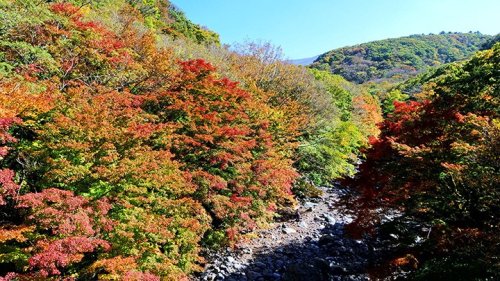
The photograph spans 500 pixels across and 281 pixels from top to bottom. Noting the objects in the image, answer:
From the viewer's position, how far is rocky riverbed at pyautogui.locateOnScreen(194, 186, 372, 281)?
1349 centimetres

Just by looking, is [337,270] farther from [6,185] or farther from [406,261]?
[6,185]

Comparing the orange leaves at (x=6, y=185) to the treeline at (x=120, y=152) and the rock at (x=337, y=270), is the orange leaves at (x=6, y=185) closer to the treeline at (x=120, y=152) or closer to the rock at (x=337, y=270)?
the treeline at (x=120, y=152)

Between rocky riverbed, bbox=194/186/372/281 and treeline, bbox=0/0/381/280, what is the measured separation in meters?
1.03

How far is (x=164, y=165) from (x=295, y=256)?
814 cm

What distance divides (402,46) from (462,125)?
153051mm

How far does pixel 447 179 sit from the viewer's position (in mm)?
9922

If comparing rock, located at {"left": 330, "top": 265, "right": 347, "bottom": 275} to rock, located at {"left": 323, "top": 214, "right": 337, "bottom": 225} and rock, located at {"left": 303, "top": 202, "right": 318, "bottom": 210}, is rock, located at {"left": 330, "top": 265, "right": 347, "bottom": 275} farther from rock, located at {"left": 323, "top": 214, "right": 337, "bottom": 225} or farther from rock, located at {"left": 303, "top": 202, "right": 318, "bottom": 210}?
rock, located at {"left": 303, "top": 202, "right": 318, "bottom": 210}

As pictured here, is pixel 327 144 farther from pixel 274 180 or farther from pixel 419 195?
pixel 419 195

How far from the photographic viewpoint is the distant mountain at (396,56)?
116294mm

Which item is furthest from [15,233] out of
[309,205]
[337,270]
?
[309,205]

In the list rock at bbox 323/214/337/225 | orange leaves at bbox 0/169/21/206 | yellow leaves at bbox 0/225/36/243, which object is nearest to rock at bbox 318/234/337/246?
rock at bbox 323/214/337/225

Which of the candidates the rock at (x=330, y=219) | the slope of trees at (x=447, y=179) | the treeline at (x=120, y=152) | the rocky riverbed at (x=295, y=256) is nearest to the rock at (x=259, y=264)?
the rocky riverbed at (x=295, y=256)

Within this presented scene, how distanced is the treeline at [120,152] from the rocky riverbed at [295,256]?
1.03 m

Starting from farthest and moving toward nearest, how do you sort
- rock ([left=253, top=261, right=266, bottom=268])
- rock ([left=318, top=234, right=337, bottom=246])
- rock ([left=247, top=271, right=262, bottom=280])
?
rock ([left=318, top=234, right=337, bottom=246]) < rock ([left=253, top=261, right=266, bottom=268]) < rock ([left=247, top=271, right=262, bottom=280])
